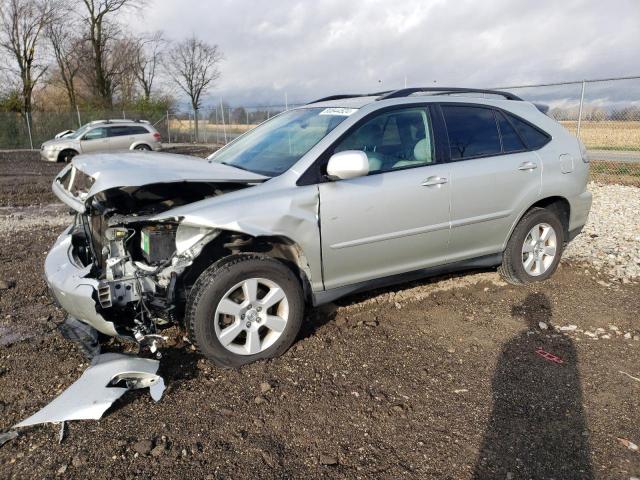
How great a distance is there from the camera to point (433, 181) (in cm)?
383

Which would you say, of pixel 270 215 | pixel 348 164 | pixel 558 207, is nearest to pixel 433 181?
pixel 348 164

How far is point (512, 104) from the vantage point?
4641 millimetres

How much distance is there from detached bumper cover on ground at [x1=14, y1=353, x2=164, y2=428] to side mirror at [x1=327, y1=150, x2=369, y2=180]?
1.68 metres

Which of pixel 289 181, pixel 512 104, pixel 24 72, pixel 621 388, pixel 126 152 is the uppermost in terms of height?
pixel 24 72

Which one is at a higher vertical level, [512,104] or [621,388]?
[512,104]

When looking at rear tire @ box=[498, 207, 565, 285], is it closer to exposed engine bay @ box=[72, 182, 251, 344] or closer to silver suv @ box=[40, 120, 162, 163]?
exposed engine bay @ box=[72, 182, 251, 344]

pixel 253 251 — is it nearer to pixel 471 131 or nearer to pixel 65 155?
pixel 471 131

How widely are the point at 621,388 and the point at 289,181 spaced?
247 cm

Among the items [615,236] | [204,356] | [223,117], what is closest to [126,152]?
[204,356]

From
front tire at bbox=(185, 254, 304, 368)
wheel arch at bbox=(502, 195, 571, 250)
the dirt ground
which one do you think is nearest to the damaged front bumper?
the dirt ground

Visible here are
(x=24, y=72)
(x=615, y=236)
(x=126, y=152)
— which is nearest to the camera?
(x=126, y=152)

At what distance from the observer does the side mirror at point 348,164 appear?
3.28 meters

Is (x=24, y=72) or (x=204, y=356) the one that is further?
(x=24, y=72)

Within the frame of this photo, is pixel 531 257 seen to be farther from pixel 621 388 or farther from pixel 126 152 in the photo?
pixel 126 152
